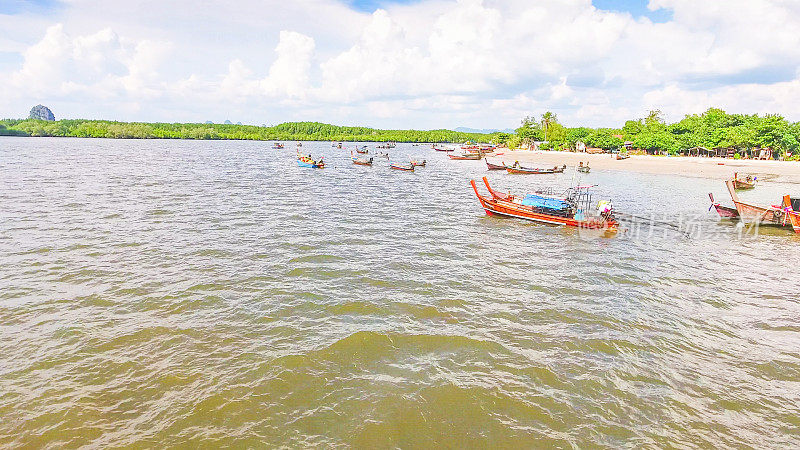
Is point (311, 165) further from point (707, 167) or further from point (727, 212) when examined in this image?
point (707, 167)

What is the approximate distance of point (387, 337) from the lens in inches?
459

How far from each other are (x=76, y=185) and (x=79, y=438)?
38018 millimetres

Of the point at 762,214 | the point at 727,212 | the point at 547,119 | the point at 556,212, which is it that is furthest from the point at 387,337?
the point at 547,119

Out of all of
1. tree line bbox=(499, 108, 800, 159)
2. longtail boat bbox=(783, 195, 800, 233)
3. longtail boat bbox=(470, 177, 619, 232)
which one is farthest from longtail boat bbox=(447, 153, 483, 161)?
longtail boat bbox=(783, 195, 800, 233)

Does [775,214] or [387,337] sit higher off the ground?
[775,214]

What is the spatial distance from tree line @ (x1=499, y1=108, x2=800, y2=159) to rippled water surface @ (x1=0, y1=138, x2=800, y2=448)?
6583 centimetres

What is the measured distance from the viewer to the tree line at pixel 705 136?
7112 cm

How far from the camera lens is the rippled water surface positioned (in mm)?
8352

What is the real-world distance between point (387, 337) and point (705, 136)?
96.0m

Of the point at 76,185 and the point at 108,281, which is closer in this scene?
the point at 108,281

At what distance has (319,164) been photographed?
6281 cm

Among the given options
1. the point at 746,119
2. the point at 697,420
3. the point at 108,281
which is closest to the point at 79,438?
the point at 108,281

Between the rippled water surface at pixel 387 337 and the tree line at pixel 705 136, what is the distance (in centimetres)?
6583

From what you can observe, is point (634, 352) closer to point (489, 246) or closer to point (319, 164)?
point (489, 246)
